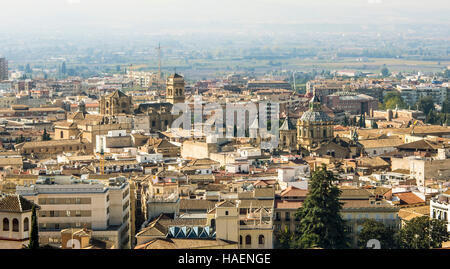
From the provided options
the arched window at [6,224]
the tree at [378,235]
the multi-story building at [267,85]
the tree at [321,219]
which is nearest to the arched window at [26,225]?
the arched window at [6,224]

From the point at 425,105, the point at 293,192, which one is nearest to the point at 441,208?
the point at 293,192

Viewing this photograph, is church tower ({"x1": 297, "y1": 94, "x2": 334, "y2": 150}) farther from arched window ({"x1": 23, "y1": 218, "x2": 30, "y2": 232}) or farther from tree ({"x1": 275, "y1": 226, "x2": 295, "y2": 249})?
arched window ({"x1": 23, "y1": 218, "x2": 30, "y2": 232})

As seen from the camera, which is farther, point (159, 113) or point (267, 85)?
point (267, 85)

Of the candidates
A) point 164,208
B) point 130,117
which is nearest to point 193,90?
point 130,117

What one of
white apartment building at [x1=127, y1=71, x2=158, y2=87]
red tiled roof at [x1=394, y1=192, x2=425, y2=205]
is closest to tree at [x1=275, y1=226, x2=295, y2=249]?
red tiled roof at [x1=394, y1=192, x2=425, y2=205]

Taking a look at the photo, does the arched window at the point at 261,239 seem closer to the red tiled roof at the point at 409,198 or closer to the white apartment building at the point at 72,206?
Result: the white apartment building at the point at 72,206

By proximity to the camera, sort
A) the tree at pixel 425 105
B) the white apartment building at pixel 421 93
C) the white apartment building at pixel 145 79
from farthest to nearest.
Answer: the white apartment building at pixel 145 79
the white apartment building at pixel 421 93
the tree at pixel 425 105

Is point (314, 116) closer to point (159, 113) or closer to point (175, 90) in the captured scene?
point (159, 113)
